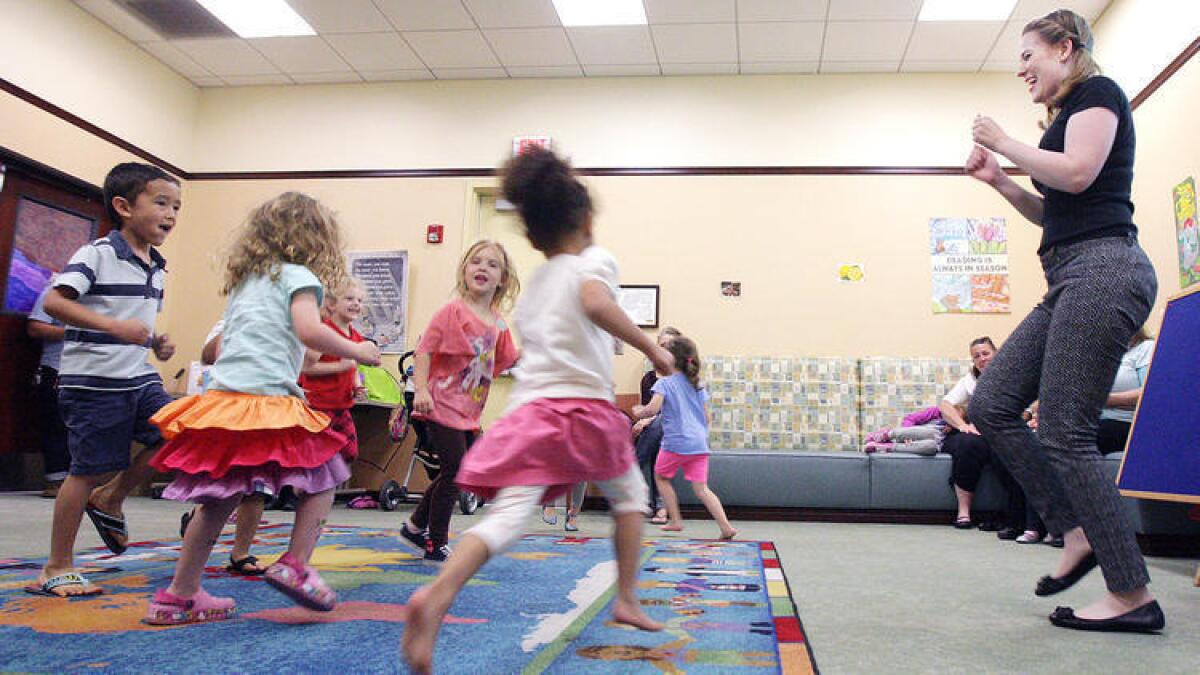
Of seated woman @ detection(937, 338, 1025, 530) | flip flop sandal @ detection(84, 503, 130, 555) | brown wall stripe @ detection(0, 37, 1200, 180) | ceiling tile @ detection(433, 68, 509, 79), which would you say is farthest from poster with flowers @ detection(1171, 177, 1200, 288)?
flip flop sandal @ detection(84, 503, 130, 555)

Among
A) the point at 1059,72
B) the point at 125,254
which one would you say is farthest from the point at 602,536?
the point at 1059,72

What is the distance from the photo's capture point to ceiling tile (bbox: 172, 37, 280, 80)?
5.58 m

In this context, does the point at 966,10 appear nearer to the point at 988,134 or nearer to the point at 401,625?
the point at 988,134

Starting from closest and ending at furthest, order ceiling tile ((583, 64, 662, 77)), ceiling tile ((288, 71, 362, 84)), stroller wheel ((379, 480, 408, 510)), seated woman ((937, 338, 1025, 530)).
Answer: seated woman ((937, 338, 1025, 530))
stroller wheel ((379, 480, 408, 510))
ceiling tile ((583, 64, 662, 77))
ceiling tile ((288, 71, 362, 84))

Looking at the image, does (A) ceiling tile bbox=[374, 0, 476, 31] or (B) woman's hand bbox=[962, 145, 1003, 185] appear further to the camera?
(A) ceiling tile bbox=[374, 0, 476, 31]

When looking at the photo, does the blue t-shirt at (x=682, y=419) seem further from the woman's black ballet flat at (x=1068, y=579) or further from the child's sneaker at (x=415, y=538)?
the woman's black ballet flat at (x=1068, y=579)

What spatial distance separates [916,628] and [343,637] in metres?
1.15

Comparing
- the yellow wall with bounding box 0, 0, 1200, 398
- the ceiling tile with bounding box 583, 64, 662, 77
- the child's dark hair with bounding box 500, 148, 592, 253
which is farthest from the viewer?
the ceiling tile with bounding box 583, 64, 662, 77

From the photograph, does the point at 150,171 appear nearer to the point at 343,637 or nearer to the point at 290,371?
the point at 290,371

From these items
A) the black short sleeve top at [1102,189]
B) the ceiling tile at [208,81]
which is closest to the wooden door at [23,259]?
the ceiling tile at [208,81]

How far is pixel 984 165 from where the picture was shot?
1.74m

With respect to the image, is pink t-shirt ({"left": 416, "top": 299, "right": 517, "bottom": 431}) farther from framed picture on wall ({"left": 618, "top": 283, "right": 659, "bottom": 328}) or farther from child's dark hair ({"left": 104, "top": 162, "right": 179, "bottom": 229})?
framed picture on wall ({"left": 618, "top": 283, "right": 659, "bottom": 328})

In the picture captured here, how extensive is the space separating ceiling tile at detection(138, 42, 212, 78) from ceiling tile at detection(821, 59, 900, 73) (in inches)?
187

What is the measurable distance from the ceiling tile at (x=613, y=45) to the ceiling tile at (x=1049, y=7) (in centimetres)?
236
